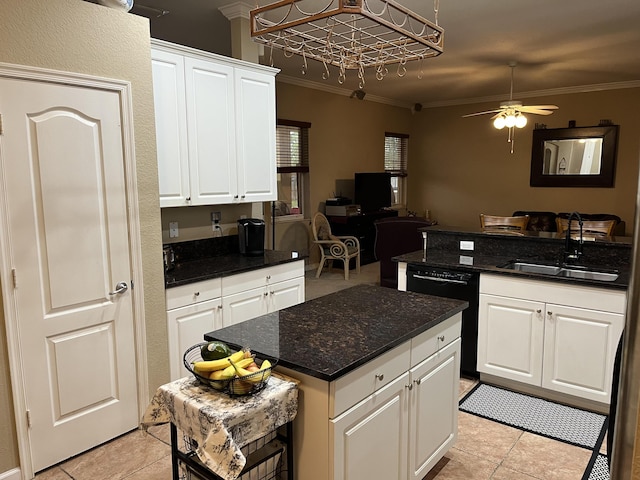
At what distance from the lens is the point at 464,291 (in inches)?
133

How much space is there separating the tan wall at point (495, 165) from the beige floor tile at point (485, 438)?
18.6ft

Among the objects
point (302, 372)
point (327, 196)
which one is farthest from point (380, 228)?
point (302, 372)

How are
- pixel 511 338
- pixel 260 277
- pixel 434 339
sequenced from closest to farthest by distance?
pixel 434 339 → pixel 511 338 → pixel 260 277

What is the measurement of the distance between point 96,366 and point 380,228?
3809mm

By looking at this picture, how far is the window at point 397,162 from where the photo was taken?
9.07 m

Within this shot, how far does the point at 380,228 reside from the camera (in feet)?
18.9

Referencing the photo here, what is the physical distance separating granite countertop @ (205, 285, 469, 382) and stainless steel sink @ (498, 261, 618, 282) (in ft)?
4.10

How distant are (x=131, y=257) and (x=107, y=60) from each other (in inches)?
42.9

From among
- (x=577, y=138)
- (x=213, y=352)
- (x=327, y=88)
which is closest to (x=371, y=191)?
(x=327, y=88)

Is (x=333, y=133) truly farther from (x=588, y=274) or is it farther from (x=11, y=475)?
(x=11, y=475)

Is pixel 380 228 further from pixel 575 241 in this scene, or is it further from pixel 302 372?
pixel 302 372

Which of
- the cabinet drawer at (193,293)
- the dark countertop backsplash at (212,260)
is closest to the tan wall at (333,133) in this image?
the dark countertop backsplash at (212,260)

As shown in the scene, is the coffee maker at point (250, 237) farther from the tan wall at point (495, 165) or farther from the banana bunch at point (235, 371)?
the tan wall at point (495, 165)

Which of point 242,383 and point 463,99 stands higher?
point 463,99
